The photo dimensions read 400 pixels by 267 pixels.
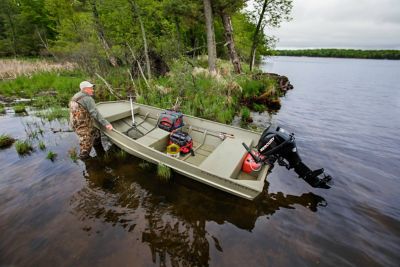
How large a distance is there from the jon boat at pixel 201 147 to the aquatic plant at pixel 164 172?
0.14 meters

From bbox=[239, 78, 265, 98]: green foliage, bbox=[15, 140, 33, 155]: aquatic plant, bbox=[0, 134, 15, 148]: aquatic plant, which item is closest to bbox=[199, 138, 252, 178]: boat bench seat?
bbox=[15, 140, 33, 155]: aquatic plant

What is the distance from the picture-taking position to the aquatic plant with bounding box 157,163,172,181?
17.3ft

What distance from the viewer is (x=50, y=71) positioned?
16.6 meters

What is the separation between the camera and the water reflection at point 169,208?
3.82m

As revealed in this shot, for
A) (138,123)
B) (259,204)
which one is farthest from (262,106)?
(259,204)

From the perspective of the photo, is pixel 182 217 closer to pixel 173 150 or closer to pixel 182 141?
pixel 173 150

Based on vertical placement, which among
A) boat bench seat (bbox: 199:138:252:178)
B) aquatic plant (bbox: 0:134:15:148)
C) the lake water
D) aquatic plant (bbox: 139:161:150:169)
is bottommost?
the lake water

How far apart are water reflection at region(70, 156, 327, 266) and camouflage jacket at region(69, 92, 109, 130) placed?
139 cm

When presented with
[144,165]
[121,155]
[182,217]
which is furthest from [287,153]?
[121,155]

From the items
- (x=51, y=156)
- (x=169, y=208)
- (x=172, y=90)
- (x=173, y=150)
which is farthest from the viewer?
(x=172, y=90)

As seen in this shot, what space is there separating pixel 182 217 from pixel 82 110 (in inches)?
157

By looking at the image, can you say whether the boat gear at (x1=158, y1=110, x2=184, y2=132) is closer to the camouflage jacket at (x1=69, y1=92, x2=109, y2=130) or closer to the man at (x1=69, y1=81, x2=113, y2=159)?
the man at (x1=69, y1=81, x2=113, y2=159)

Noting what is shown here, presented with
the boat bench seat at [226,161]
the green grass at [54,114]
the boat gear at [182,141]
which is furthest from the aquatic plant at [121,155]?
the green grass at [54,114]

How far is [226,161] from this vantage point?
495cm
